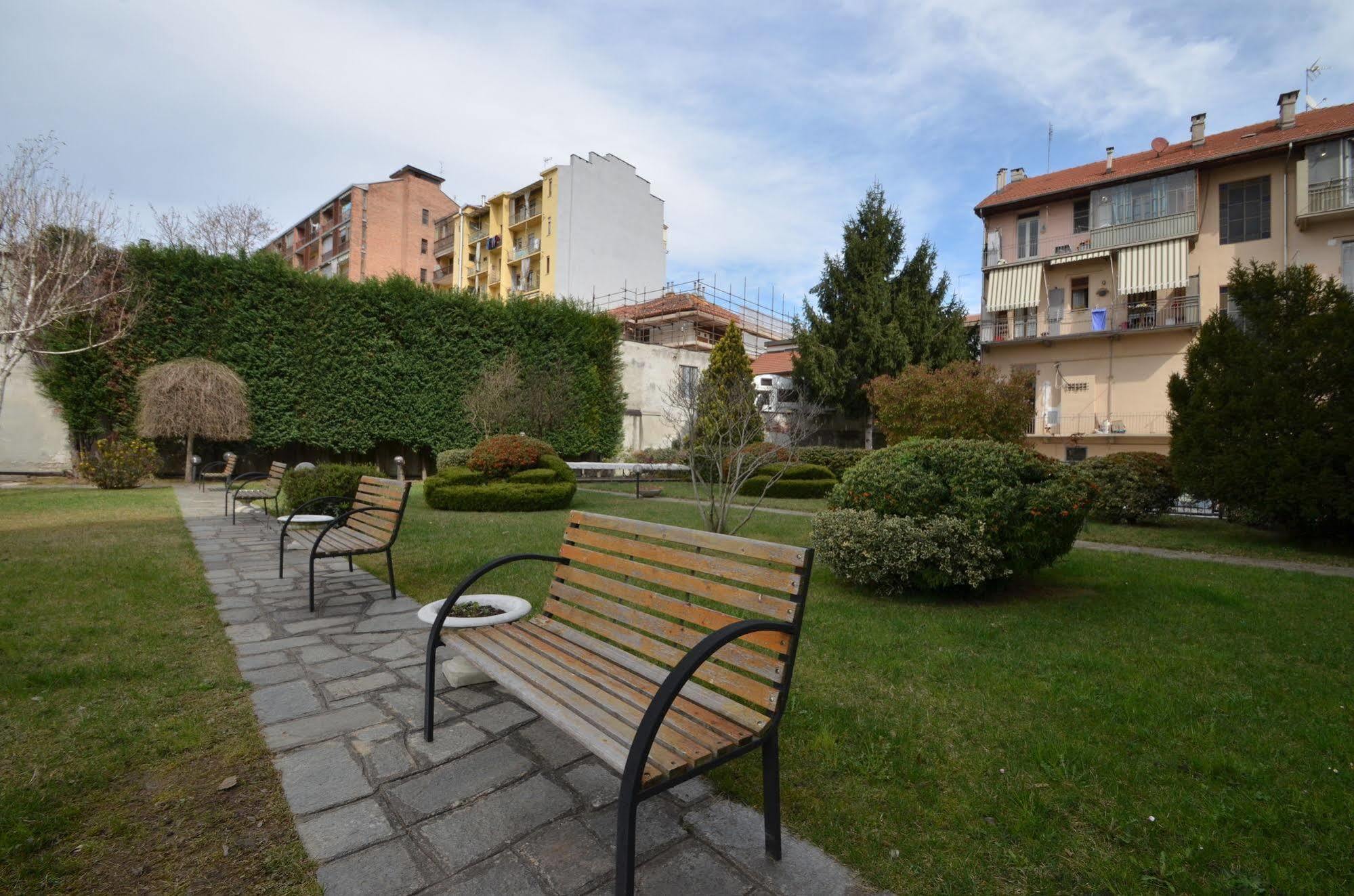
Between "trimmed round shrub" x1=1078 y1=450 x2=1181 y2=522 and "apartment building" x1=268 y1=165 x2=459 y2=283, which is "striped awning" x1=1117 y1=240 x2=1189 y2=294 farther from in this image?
"apartment building" x1=268 y1=165 x2=459 y2=283

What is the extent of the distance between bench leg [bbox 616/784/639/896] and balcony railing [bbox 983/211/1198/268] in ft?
93.5

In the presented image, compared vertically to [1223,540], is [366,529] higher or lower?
higher

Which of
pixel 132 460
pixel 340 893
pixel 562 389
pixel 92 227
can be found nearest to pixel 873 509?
pixel 340 893

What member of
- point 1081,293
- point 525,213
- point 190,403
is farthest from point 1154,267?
point 525,213

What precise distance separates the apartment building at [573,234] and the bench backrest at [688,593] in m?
34.0

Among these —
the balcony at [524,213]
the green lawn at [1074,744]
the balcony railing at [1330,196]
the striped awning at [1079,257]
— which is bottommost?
the green lawn at [1074,744]

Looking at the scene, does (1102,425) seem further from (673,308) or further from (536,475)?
(536,475)

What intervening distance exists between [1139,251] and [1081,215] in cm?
293

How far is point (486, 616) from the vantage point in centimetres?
365

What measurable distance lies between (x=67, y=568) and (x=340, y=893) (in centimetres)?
605

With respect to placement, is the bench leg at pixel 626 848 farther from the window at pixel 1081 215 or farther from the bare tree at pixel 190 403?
the window at pixel 1081 215

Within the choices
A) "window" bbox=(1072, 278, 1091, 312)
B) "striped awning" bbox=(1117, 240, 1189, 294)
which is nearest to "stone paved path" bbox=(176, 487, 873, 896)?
"striped awning" bbox=(1117, 240, 1189, 294)

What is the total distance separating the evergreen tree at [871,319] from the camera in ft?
82.7

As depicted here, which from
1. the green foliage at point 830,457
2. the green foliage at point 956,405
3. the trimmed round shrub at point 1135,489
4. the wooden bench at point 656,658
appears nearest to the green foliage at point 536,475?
the green foliage at point 956,405
